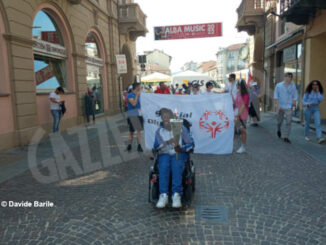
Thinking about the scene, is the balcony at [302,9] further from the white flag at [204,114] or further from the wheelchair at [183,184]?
the wheelchair at [183,184]

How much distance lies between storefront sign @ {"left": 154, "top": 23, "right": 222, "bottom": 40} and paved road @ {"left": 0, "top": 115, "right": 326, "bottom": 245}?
15196 millimetres

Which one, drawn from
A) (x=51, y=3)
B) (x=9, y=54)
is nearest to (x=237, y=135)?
(x=9, y=54)

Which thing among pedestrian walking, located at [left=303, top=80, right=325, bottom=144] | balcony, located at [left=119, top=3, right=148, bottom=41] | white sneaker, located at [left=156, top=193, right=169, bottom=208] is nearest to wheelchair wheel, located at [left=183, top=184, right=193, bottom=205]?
white sneaker, located at [left=156, top=193, right=169, bottom=208]

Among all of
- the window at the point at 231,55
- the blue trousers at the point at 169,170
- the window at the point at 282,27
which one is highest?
the window at the point at 231,55

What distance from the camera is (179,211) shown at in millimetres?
3730

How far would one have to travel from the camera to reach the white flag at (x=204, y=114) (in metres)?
6.48

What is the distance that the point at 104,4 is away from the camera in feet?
54.6

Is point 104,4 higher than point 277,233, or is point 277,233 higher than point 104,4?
point 104,4

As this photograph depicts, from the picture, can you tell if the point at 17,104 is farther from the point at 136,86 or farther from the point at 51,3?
the point at 51,3

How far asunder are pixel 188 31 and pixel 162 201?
1789 centimetres

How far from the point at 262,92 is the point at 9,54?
15.1m

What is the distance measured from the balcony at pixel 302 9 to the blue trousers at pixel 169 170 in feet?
28.7

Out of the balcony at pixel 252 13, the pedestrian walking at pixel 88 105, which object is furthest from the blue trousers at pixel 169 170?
the balcony at pixel 252 13

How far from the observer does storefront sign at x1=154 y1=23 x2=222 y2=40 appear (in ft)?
64.1
